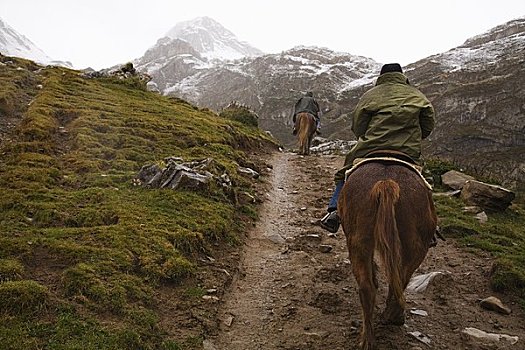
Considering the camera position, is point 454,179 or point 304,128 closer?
point 454,179

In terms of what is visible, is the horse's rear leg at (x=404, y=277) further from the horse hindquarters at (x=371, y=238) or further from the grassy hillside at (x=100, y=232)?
the grassy hillside at (x=100, y=232)

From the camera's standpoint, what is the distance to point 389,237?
4656mm

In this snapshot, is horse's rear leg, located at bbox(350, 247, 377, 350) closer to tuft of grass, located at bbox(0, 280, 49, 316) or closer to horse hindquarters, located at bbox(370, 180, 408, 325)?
horse hindquarters, located at bbox(370, 180, 408, 325)

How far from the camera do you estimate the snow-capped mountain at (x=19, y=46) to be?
162 meters

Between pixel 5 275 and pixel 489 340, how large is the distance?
20.3ft

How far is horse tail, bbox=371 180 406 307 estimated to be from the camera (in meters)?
4.63

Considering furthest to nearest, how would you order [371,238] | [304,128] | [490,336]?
[304,128] → [490,336] → [371,238]

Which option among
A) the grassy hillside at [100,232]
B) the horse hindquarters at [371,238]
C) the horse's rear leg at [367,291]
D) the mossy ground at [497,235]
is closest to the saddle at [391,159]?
the horse hindquarters at [371,238]

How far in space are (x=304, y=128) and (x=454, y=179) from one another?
9106 mm

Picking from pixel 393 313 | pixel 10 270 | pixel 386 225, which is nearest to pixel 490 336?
pixel 393 313

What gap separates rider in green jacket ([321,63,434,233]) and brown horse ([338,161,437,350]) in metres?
0.64

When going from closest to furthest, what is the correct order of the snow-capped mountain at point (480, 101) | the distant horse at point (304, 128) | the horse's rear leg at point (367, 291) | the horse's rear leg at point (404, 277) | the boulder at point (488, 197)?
the horse's rear leg at point (367, 291), the horse's rear leg at point (404, 277), the boulder at point (488, 197), the distant horse at point (304, 128), the snow-capped mountain at point (480, 101)

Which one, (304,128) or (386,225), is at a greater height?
(304,128)

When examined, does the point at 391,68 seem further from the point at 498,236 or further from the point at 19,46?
the point at 19,46
